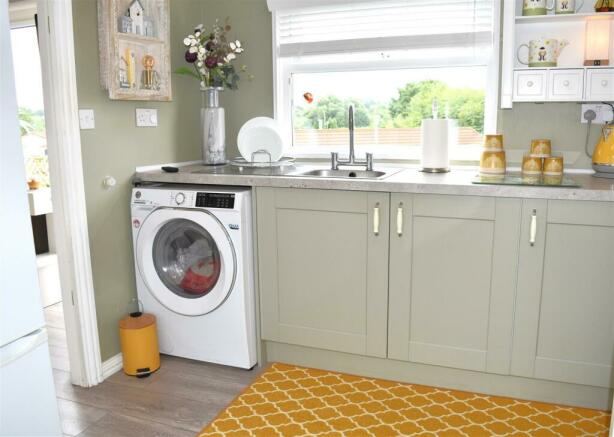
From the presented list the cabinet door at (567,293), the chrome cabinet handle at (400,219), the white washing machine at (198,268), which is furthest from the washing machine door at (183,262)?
the cabinet door at (567,293)

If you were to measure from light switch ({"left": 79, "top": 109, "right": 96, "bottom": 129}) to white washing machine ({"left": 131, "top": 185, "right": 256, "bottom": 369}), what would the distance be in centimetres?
41

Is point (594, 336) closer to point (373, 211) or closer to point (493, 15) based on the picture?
point (373, 211)

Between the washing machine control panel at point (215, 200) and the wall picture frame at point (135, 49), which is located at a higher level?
the wall picture frame at point (135, 49)

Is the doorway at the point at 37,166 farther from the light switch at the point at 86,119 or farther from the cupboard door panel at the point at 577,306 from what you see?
the cupboard door panel at the point at 577,306

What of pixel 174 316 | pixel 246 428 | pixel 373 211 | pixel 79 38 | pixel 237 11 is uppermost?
pixel 237 11

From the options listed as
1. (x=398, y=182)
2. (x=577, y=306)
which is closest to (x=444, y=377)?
(x=577, y=306)

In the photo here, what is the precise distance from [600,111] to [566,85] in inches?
11.7

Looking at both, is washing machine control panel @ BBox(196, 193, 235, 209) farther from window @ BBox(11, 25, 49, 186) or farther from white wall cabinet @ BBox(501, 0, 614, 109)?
window @ BBox(11, 25, 49, 186)

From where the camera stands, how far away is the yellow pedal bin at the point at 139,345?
277cm

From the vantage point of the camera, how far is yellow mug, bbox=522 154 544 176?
8.74 ft

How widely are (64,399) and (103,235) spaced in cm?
79

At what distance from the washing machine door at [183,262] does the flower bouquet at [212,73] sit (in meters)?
0.56

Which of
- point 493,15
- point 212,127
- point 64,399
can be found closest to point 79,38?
point 212,127

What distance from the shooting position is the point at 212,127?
3232 millimetres
